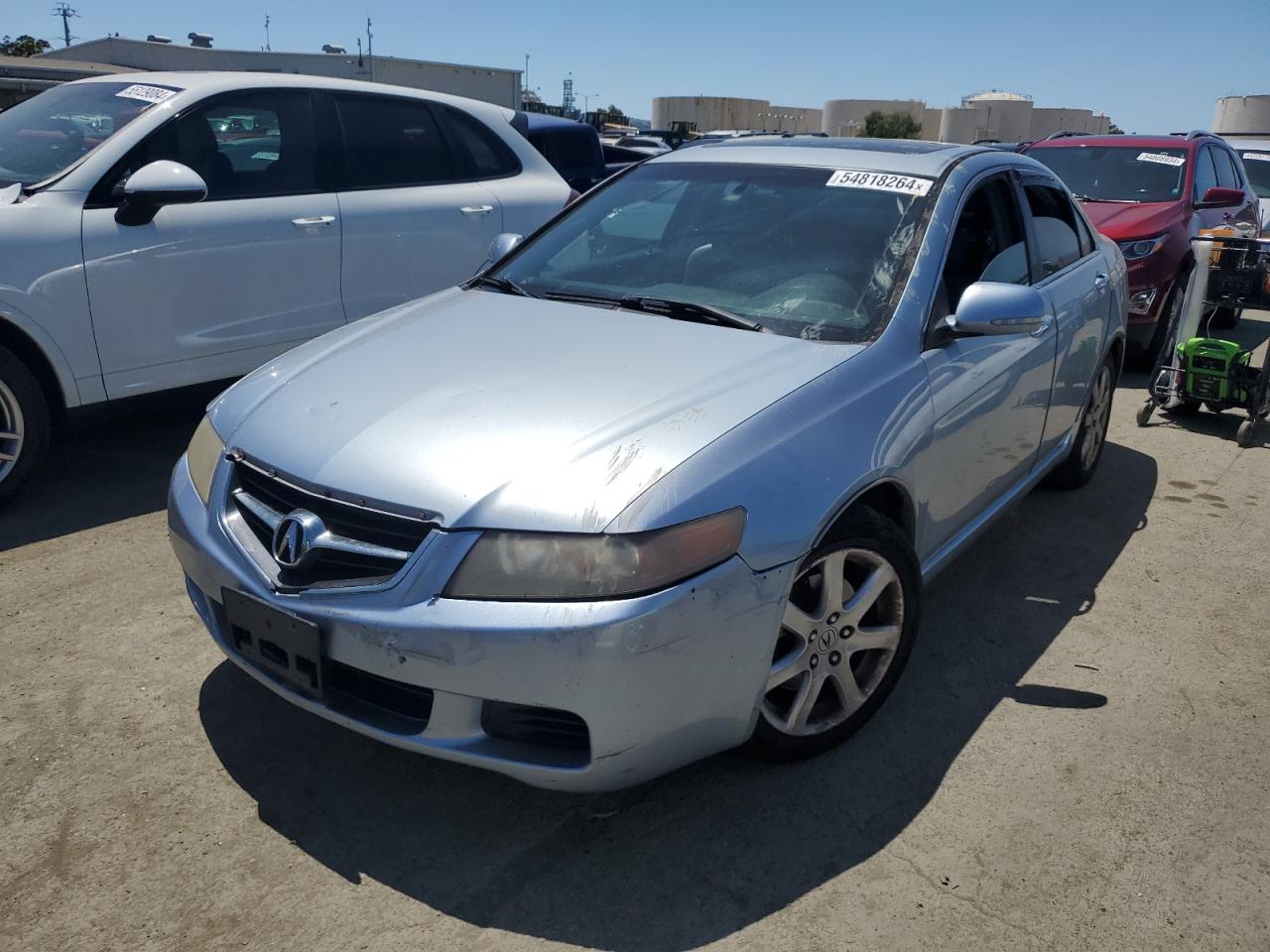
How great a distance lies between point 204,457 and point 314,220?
8.20 feet

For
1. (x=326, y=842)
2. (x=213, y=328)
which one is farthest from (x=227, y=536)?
(x=213, y=328)

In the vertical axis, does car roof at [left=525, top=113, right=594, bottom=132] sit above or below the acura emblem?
above

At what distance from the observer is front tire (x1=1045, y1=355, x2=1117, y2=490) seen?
477cm

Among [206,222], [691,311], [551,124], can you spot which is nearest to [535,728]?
[691,311]

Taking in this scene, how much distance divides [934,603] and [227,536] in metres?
2.47

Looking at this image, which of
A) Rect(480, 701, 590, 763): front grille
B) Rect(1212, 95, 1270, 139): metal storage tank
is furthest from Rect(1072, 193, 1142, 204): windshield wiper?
Rect(1212, 95, 1270, 139): metal storage tank

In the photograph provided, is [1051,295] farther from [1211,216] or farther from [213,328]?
[1211,216]

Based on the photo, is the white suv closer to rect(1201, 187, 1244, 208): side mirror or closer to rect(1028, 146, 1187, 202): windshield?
rect(1028, 146, 1187, 202): windshield

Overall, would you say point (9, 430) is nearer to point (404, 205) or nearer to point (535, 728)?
point (404, 205)

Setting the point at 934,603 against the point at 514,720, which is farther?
the point at 934,603

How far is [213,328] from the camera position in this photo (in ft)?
15.3

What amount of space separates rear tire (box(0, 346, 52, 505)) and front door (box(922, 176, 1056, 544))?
3457mm

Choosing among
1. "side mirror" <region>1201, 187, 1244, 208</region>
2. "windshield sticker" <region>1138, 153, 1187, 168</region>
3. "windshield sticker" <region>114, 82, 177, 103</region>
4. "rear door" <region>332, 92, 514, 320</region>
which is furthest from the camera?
"windshield sticker" <region>1138, 153, 1187, 168</region>

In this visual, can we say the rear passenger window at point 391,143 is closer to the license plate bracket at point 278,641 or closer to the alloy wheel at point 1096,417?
the license plate bracket at point 278,641
